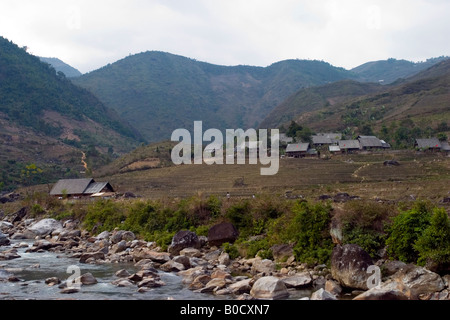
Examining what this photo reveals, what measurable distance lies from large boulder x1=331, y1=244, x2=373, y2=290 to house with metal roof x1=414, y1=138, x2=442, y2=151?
65.9 meters

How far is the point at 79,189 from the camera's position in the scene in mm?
56375

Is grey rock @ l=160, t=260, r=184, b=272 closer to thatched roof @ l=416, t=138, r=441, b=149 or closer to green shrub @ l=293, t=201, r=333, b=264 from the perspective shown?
green shrub @ l=293, t=201, r=333, b=264

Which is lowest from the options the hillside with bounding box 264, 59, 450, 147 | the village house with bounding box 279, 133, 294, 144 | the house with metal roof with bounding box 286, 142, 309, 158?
the house with metal roof with bounding box 286, 142, 309, 158

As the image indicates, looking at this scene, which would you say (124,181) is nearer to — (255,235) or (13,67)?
(255,235)

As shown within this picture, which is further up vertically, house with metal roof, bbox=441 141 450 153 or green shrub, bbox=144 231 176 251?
house with metal roof, bbox=441 141 450 153

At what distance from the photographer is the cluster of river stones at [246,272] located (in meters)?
15.0

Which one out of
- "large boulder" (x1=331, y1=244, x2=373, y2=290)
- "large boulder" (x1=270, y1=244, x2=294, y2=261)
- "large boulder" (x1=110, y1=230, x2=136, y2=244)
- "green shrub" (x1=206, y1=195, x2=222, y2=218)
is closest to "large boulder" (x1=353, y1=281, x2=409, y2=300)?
"large boulder" (x1=331, y1=244, x2=373, y2=290)

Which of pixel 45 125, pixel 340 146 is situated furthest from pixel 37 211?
pixel 45 125

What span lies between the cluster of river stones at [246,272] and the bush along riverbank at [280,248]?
0.04 m

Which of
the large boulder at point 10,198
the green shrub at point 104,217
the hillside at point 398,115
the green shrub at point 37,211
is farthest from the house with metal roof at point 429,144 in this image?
the large boulder at point 10,198

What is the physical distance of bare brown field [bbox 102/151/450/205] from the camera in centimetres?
4734

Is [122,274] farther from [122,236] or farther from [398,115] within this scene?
[398,115]

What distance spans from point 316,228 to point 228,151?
73.0 metres

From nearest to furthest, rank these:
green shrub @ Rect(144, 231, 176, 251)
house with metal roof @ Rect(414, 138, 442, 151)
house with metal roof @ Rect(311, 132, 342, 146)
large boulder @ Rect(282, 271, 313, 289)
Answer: large boulder @ Rect(282, 271, 313, 289) → green shrub @ Rect(144, 231, 176, 251) → house with metal roof @ Rect(414, 138, 442, 151) → house with metal roof @ Rect(311, 132, 342, 146)
